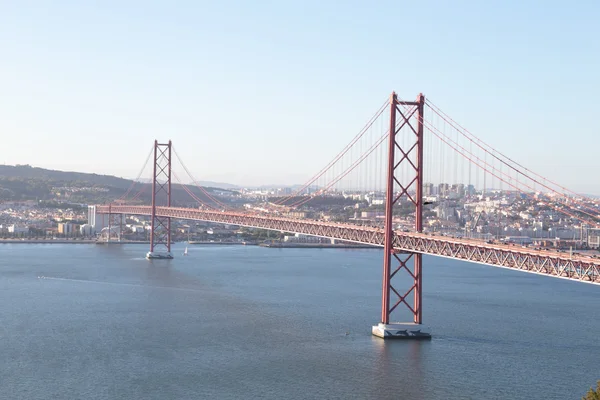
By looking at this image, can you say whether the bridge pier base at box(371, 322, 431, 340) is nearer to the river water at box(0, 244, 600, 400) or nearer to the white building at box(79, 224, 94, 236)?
the river water at box(0, 244, 600, 400)

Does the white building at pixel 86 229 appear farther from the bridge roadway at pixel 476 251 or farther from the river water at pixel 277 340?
the bridge roadway at pixel 476 251

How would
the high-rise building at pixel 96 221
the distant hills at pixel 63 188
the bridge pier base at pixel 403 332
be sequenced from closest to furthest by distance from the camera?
the bridge pier base at pixel 403 332
the high-rise building at pixel 96 221
the distant hills at pixel 63 188

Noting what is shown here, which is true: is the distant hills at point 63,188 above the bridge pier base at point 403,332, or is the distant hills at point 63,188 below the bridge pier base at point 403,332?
above

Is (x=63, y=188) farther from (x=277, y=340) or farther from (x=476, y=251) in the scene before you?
(x=476, y=251)

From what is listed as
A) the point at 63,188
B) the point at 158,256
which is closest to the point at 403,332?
the point at 158,256

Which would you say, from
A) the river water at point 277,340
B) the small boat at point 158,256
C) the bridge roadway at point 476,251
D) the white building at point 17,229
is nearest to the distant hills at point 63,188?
the white building at point 17,229

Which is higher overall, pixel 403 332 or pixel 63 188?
pixel 63 188
